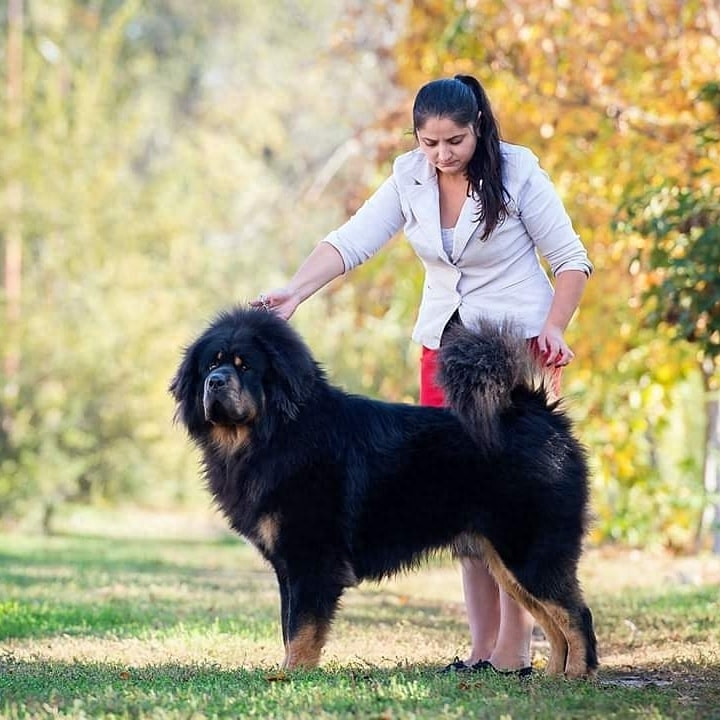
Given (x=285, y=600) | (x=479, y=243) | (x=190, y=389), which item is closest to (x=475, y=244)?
(x=479, y=243)

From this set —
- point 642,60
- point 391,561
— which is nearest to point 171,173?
point 642,60

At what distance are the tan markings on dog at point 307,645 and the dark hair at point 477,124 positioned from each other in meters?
1.81

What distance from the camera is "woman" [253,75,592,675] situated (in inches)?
228

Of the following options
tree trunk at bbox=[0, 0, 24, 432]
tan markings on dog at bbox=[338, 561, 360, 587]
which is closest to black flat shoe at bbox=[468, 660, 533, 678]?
tan markings on dog at bbox=[338, 561, 360, 587]

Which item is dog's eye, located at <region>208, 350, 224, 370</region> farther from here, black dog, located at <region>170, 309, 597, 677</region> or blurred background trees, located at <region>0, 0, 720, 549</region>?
blurred background trees, located at <region>0, 0, 720, 549</region>

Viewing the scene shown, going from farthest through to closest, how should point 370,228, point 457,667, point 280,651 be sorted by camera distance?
point 280,651 → point 370,228 → point 457,667

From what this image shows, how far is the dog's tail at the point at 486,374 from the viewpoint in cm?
558

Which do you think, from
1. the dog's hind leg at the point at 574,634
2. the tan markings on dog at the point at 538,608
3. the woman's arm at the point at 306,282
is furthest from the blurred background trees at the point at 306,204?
the dog's hind leg at the point at 574,634

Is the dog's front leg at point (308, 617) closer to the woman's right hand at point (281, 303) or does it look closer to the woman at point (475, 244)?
the woman at point (475, 244)

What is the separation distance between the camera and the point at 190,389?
5863 mm

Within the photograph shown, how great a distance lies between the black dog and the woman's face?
71 centimetres

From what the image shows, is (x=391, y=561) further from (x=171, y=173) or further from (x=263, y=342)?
(x=171, y=173)

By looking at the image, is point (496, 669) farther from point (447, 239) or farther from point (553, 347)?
point (447, 239)

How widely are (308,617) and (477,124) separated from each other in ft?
7.17
